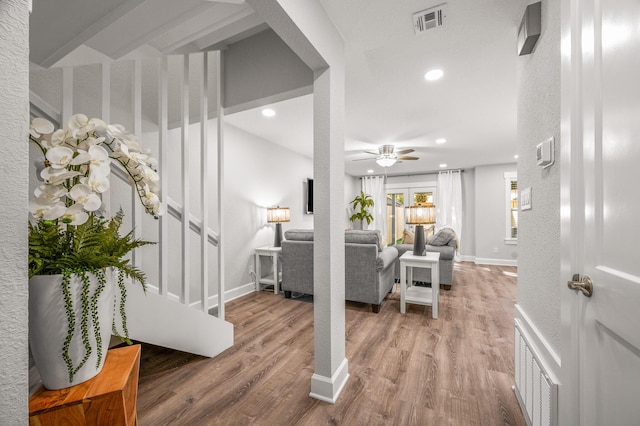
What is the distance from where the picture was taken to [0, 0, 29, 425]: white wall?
1.38ft

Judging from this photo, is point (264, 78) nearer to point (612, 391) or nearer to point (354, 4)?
point (354, 4)

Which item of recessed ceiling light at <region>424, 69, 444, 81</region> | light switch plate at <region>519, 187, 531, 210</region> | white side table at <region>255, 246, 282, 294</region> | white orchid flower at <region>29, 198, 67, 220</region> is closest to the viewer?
white orchid flower at <region>29, 198, 67, 220</region>

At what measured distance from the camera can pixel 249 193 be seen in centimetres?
411

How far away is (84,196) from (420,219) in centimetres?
317

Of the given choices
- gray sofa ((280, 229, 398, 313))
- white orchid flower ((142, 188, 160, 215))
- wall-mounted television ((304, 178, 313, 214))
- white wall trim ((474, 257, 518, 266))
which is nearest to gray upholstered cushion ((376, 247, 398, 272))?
gray sofa ((280, 229, 398, 313))

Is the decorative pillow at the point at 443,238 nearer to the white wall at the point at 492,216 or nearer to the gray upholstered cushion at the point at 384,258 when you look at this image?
the gray upholstered cushion at the point at 384,258

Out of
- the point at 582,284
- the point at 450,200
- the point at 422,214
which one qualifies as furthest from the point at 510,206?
the point at 582,284

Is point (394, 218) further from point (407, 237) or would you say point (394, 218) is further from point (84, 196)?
point (84, 196)

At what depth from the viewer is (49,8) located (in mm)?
1376

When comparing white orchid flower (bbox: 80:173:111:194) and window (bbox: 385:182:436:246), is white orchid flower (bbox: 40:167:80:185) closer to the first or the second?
white orchid flower (bbox: 80:173:111:194)

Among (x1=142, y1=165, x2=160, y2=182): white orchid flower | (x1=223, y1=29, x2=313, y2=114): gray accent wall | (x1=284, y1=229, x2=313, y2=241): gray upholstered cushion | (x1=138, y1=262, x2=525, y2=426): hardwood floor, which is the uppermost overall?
(x1=223, y1=29, x2=313, y2=114): gray accent wall

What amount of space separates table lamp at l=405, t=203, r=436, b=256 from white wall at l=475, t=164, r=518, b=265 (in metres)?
4.03

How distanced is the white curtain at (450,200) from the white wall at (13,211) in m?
7.33

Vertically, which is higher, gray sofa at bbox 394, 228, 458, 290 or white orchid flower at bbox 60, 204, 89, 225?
white orchid flower at bbox 60, 204, 89, 225
